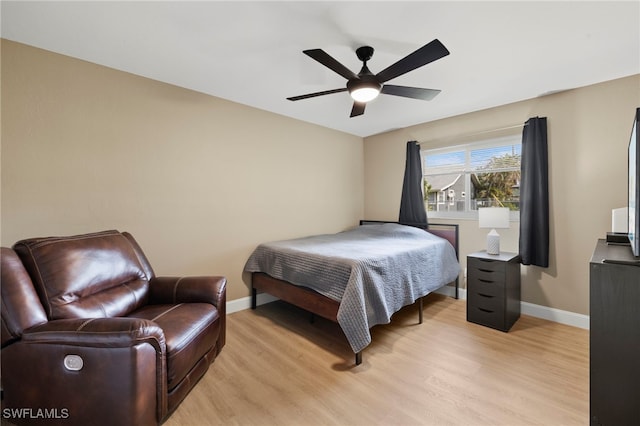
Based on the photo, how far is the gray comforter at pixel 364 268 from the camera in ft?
6.59

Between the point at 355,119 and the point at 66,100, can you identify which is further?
the point at 355,119

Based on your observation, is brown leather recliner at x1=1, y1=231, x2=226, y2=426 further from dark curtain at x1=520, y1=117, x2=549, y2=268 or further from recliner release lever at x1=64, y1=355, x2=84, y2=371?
dark curtain at x1=520, y1=117, x2=549, y2=268

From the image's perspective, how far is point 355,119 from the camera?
362 centimetres

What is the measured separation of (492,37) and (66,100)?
10.5 feet

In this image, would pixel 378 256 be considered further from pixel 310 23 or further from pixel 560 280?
pixel 560 280

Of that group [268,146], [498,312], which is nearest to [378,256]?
[498,312]

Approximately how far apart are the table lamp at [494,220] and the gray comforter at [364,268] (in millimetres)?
510

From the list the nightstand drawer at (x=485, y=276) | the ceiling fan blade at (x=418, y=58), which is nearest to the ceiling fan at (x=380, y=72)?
the ceiling fan blade at (x=418, y=58)

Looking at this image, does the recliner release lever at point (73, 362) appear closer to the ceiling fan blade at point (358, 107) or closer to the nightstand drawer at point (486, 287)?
the ceiling fan blade at point (358, 107)

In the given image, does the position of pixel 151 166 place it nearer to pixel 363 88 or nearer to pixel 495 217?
pixel 363 88

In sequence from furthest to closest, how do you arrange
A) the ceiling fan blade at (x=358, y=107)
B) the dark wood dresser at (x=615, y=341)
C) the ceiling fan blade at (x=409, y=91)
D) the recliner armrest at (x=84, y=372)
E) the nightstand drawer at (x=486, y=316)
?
the nightstand drawer at (x=486, y=316)
the ceiling fan blade at (x=358, y=107)
the ceiling fan blade at (x=409, y=91)
the recliner armrest at (x=84, y=372)
the dark wood dresser at (x=615, y=341)

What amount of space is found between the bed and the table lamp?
509mm

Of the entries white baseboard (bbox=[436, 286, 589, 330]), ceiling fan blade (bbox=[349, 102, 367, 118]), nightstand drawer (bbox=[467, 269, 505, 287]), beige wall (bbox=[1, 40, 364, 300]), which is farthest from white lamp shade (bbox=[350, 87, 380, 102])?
white baseboard (bbox=[436, 286, 589, 330])

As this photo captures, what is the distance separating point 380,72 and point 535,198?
2.22m
